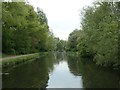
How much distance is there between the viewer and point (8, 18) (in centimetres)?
4119

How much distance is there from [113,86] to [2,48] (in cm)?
3618

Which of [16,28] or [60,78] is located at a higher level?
[16,28]

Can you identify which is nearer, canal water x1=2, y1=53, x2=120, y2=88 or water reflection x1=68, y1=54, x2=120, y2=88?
canal water x1=2, y1=53, x2=120, y2=88

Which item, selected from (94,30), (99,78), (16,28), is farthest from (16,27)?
(99,78)

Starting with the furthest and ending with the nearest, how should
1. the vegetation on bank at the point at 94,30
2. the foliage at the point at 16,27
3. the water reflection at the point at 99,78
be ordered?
the foliage at the point at 16,27 < the vegetation on bank at the point at 94,30 < the water reflection at the point at 99,78

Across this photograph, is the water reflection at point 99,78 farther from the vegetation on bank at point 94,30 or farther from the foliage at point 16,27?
the foliage at point 16,27

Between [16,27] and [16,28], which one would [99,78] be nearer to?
[16,27]

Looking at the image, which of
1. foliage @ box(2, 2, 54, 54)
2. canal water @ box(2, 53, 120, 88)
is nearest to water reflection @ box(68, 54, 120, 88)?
canal water @ box(2, 53, 120, 88)

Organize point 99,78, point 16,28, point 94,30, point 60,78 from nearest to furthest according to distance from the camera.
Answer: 1. point 99,78
2. point 60,78
3. point 94,30
4. point 16,28

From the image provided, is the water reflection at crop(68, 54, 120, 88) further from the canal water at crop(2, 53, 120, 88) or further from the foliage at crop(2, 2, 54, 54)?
the foliage at crop(2, 2, 54, 54)

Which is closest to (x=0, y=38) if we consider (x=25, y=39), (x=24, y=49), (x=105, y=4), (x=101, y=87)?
(x=25, y=39)

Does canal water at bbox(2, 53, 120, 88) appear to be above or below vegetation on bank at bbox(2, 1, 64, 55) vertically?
below

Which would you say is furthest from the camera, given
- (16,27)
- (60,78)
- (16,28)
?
(16,28)

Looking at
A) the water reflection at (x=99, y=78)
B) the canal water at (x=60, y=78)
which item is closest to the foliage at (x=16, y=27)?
the canal water at (x=60, y=78)
